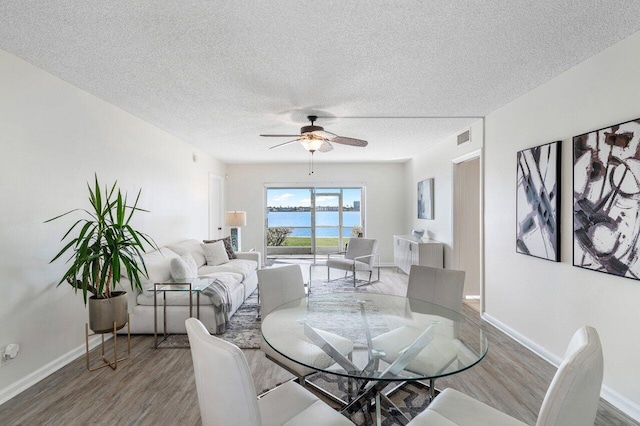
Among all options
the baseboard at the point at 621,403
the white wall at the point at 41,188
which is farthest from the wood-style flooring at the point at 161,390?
the white wall at the point at 41,188

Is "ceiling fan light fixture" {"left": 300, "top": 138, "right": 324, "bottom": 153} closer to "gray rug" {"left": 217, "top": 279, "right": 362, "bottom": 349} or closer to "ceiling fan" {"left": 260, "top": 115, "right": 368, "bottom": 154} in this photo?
"ceiling fan" {"left": 260, "top": 115, "right": 368, "bottom": 154}

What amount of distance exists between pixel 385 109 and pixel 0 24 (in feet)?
10.5

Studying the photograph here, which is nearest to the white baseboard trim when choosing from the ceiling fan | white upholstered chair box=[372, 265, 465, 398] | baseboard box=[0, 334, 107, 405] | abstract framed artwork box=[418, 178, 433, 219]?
white upholstered chair box=[372, 265, 465, 398]

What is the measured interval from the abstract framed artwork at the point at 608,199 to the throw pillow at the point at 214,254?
455cm

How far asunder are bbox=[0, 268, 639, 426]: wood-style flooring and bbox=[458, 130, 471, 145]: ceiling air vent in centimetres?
269

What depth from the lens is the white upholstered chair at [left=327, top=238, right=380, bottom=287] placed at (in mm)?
5777

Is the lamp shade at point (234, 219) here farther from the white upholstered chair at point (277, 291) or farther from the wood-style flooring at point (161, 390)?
the white upholstered chair at point (277, 291)

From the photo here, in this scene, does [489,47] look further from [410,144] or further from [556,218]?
[410,144]

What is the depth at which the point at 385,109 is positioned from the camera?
3.67m

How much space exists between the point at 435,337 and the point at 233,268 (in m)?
3.45

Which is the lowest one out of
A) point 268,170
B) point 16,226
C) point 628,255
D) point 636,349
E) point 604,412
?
point 604,412

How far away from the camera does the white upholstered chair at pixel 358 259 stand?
5.78 m

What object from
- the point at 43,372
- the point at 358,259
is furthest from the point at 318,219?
the point at 43,372

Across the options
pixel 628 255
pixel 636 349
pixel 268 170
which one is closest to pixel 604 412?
pixel 636 349
